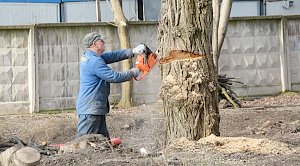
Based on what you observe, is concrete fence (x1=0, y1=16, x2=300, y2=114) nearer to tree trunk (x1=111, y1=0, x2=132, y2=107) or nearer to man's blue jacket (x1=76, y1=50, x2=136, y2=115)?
tree trunk (x1=111, y1=0, x2=132, y2=107)

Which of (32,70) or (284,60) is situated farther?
(284,60)

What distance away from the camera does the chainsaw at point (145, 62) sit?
8.41 m

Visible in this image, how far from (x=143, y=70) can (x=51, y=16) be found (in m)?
13.8

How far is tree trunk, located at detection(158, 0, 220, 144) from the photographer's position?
7301 mm

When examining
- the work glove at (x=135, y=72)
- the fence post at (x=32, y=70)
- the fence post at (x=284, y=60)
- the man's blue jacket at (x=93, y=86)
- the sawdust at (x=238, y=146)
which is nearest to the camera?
the sawdust at (x=238, y=146)

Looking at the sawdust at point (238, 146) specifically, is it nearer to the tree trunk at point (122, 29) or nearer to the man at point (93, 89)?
the man at point (93, 89)

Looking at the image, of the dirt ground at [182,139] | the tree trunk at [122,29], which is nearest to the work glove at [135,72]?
the dirt ground at [182,139]

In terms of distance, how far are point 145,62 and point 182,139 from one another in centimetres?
149

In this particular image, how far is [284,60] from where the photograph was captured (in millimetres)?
16766

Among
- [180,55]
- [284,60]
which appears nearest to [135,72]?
[180,55]

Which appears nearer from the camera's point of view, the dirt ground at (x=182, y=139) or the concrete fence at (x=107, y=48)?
the dirt ground at (x=182, y=139)

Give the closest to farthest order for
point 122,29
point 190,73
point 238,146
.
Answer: point 238,146, point 190,73, point 122,29

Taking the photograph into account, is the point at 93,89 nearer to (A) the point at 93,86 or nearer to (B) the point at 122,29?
(A) the point at 93,86

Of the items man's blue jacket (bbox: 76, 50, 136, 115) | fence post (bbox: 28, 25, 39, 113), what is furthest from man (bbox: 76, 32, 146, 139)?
fence post (bbox: 28, 25, 39, 113)
